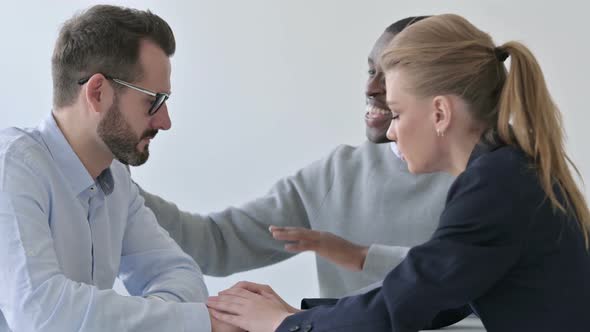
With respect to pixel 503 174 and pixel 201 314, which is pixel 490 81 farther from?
pixel 201 314

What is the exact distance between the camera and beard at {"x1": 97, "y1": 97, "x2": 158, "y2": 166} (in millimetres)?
1748

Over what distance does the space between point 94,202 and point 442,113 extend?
0.70 metres

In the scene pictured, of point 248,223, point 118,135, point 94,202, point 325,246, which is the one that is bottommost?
point 248,223

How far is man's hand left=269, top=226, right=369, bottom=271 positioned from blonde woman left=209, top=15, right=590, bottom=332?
1.15 ft

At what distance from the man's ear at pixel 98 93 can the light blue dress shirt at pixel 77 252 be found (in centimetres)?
8

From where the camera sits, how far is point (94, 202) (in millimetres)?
1756

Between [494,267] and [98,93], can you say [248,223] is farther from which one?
[494,267]

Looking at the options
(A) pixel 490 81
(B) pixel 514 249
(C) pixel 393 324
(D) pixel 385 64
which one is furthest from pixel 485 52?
(C) pixel 393 324

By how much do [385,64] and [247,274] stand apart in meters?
2.10

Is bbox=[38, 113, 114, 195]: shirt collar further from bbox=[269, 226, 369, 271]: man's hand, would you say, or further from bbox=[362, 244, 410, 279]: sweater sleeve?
bbox=[362, 244, 410, 279]: sweater sleeve

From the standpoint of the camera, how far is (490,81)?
1.45 meters

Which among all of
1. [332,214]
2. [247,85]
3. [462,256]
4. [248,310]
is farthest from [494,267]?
[247,85]

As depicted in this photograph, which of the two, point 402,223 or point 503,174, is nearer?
point 503,174

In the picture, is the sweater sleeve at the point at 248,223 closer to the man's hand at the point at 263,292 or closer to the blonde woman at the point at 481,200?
the man's hand at the point at 263,292
